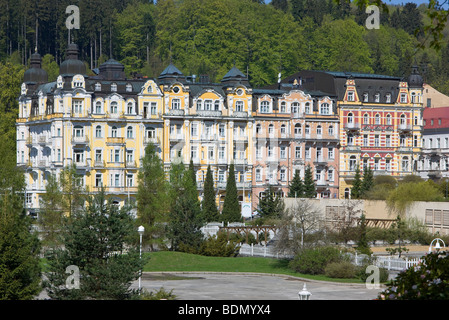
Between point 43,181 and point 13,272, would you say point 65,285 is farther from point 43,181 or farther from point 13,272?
point 43,181

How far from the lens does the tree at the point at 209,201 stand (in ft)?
278

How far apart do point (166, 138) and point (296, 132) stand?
15.4m

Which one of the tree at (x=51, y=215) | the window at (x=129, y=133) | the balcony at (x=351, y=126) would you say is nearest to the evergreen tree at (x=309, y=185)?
the balcony at (x=351, y=126)

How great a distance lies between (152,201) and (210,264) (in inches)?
545

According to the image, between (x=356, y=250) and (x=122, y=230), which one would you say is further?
(x=356, y=250)

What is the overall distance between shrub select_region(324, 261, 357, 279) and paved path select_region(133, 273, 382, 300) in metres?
1.83

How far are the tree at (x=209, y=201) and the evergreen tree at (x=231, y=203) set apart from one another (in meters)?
0.84

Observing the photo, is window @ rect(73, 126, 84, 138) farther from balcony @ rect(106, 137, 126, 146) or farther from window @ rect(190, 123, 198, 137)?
window @ rect(190, 123, 198, 137)

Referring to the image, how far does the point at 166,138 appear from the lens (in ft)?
322

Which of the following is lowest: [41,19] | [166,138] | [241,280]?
[241,280]

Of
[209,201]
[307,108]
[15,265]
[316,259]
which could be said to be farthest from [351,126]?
[15,265]
